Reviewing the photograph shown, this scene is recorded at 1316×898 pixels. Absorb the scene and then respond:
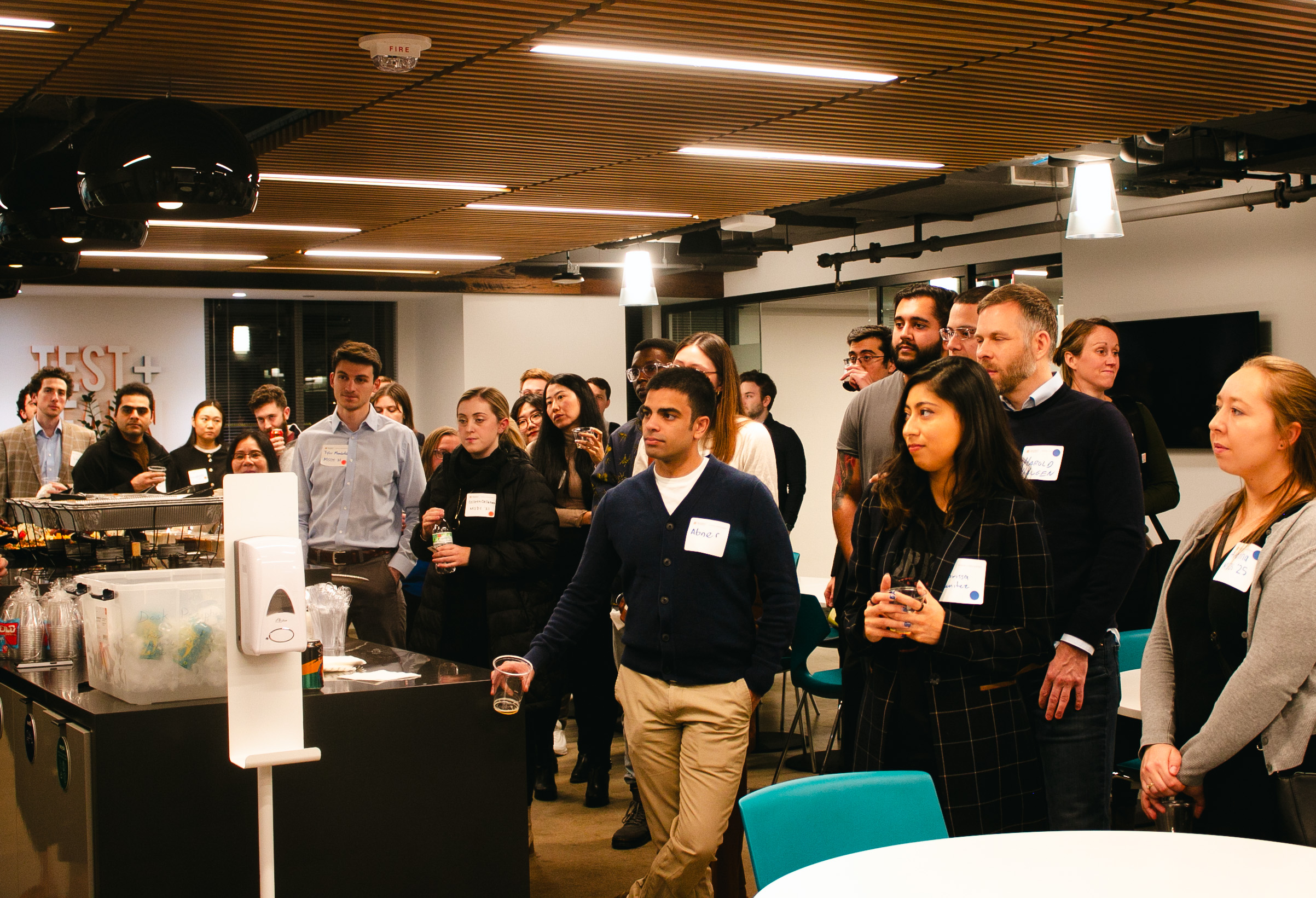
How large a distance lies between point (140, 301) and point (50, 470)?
13.2 ft

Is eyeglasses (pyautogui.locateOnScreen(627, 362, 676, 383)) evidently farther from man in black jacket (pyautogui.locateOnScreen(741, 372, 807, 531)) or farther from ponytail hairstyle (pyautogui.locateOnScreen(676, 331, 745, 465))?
man in black jacket (pyautogui.locateOnScreen(741, 372, 807, 531))

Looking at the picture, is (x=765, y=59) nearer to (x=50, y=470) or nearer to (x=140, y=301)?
(x=50, y=470)

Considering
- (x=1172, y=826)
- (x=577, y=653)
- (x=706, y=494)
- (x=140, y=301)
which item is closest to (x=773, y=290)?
(x=140, y=301)

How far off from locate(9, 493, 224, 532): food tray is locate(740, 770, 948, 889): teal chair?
251 centimetres

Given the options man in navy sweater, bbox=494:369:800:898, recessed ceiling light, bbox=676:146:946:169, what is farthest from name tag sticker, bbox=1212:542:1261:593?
recessed ceiling light, bbox=676:146:946:169

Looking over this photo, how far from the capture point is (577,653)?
4.64m

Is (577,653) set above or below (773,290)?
below

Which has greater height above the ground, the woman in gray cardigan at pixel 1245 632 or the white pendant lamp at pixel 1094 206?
the white pendant lamp at pixel 1094 206

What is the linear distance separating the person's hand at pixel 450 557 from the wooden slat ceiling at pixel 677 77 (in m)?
1.53

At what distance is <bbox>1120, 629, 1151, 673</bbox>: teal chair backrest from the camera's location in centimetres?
345

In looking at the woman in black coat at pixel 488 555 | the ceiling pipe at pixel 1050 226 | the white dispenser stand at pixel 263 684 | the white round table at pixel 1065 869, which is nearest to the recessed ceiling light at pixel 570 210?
the woman in black coat at pixel 488 555

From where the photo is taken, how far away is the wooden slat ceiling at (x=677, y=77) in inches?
121

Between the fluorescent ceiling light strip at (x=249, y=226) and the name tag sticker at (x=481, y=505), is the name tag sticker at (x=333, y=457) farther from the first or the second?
the fluorescent ceiling light strip at (x=249, y=226)

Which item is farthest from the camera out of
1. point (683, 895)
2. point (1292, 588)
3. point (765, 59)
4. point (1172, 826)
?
point (765, 59)
